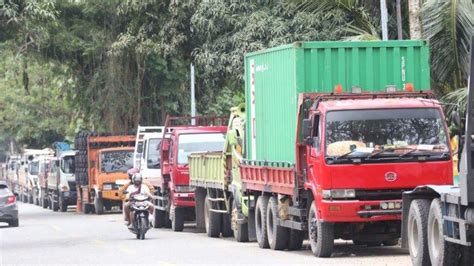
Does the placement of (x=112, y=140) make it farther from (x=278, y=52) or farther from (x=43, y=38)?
(x=278, y=52)

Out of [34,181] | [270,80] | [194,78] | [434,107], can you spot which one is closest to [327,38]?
[270,80]

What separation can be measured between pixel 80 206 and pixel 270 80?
90.2 feet

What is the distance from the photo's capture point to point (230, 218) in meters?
26.6

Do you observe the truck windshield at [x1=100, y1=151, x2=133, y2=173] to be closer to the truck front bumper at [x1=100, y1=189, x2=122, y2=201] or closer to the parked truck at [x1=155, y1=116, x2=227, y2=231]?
the truck front bumper at [x1=100, y1=189, x2=122, y2=201]

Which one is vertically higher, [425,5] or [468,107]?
[425,5]

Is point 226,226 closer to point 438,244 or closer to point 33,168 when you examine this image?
point 438,244

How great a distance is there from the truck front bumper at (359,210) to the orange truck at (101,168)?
2294 cm

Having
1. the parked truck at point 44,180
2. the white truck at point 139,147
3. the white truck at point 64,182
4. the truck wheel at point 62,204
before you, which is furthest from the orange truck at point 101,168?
the parked truck at point 44,180

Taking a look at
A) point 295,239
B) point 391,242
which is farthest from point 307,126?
point 391,242

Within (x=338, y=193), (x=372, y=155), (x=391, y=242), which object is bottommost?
(x=391, y=242)

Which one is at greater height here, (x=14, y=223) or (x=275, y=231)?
(x=275, y=231)

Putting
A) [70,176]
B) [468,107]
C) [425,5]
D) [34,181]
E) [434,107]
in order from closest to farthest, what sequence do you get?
[468,107] < [434,107] < [425,5] < [70,176] < [34,181]

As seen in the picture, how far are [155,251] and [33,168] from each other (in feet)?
143

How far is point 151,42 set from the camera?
4072 cm
